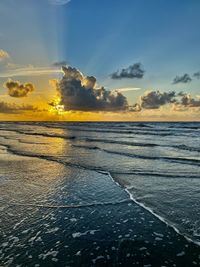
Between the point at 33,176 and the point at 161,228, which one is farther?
the point at 33,176

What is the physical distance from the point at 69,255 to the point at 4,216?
9.28 ft

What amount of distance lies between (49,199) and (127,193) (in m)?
2.77

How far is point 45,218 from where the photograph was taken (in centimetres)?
827

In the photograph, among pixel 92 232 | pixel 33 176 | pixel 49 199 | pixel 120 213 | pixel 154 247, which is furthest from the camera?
pixel 33 176

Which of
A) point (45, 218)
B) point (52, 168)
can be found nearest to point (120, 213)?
point (45, 218)

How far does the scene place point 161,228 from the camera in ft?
25.1

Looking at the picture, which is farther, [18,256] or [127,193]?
[127,193]

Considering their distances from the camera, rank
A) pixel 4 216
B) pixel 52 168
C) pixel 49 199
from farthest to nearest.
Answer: pixel 52 168, pixel 49 199, pixel 4 216

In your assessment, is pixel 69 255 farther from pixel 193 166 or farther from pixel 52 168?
pixel 193 166

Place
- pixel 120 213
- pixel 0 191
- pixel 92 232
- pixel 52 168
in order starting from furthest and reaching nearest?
1. pixel 52 168
2. pixel 0 191
3. pixel 120 213
4. pixel 92 232

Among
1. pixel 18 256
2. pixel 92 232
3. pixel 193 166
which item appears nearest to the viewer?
pixel 18 256

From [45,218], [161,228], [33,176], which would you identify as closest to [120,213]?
[161,228]

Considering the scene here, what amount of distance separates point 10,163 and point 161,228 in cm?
1254

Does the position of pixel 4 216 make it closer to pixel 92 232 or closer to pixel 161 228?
pixel 92 232
